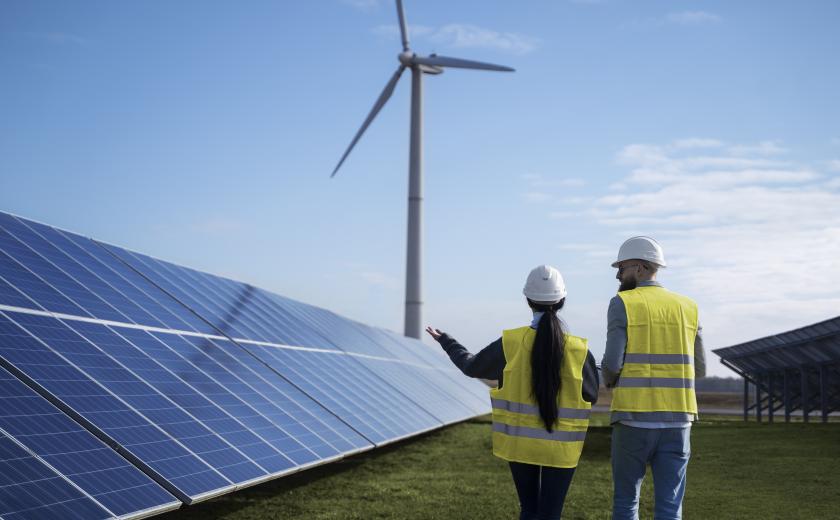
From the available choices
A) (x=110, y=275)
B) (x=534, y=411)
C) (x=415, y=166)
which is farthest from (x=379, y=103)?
(x=534, y=411)

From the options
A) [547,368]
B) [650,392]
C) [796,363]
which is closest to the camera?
[547,368]

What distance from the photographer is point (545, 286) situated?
631 cm

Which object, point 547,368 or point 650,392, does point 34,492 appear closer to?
point 547,368

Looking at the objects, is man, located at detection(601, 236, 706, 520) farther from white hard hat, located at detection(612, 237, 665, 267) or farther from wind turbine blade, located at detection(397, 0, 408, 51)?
wind turbine blade, located at detection(397, 0, 408, 51)

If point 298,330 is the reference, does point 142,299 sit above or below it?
above

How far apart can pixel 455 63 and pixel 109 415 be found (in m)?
41.0

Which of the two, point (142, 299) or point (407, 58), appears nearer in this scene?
point (142, 299)

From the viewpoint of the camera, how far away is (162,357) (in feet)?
35.6

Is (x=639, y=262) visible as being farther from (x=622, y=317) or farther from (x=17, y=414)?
(x=17, y=414)

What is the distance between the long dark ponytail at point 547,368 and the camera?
5.98 metres

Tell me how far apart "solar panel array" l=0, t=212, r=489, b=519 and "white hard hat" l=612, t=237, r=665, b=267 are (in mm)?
4635

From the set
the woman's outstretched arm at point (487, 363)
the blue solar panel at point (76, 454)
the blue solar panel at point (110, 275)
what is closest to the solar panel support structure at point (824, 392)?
the blue solar panel at point (110, 275)

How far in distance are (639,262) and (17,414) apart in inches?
222

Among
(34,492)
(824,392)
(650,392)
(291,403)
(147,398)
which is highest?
(650,392)
